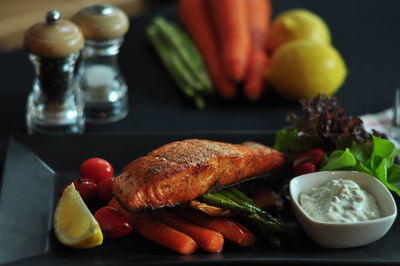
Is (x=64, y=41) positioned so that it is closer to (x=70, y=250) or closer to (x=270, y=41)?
(x=70, y=250)

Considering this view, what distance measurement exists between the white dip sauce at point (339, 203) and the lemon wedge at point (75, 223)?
0.92 m

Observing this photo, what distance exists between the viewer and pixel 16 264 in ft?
8.93

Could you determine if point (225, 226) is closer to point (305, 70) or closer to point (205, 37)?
point (305, 70)

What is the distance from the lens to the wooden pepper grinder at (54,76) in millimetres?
3586

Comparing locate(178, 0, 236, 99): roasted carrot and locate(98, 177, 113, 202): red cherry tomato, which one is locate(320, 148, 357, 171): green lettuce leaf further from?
locate(178, 0, 236, 99): roasted carrot

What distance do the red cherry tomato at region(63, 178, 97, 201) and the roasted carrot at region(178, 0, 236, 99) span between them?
1.51m

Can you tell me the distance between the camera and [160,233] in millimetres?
2881

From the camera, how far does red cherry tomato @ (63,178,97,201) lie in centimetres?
321

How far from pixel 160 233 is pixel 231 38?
7.49ft

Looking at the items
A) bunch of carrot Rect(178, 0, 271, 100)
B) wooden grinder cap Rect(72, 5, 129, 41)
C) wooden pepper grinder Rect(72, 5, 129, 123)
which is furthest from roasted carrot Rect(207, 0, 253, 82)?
wooden grinder cap Rect(72, 5, 129, 41)

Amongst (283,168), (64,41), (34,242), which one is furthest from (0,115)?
(283,168)

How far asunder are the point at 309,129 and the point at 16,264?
1.65 meters

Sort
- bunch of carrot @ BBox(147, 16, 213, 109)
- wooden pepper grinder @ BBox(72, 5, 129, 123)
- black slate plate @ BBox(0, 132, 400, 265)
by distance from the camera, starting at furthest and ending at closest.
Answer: bunch of carrot @ BBox(147, 16, 213, 109), wooden pepper grinder @ BBox(72, 5, 129, 123), black slate plate @ BBox(0, 132, 400, 265)

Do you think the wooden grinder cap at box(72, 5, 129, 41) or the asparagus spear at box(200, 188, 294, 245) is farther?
the wooden grinder cap at box(72, 5, 129, 41)
